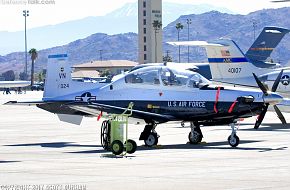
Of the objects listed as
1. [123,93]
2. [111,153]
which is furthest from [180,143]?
[111,153]

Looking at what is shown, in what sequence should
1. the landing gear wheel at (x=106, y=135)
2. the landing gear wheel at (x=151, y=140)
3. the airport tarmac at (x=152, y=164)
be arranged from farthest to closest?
the landing gear wheel at (x=151, y=140) → the landing gear wheel at (x=106, y=135) → the airport tarmac at (x=152, y=164)

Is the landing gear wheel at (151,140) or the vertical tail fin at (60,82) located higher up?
the vertical tail fin at (60,82)

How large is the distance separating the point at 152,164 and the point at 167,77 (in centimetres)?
649

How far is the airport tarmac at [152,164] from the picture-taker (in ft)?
50.1

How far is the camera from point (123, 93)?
1002 inches

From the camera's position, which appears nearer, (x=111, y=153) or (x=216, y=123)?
(x=111, y=153)

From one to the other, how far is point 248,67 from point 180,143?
16.0 metres

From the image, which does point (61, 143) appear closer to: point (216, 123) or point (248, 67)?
point (216, 123)

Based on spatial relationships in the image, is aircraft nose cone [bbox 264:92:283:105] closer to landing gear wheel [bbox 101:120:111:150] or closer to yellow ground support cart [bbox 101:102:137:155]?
yellow ground support cart [bbox 101:102:137:155]

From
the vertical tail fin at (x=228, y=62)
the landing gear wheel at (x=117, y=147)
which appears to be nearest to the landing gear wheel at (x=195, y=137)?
the landing gear wheel at (x=117, y=147)

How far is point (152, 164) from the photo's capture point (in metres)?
19.0

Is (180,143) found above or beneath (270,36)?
beneath

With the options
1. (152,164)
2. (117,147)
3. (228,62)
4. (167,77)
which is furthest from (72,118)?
(228,62)

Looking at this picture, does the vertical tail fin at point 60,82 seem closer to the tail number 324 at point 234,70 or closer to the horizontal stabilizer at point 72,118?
the horizontal stabilizer at point 72,118
